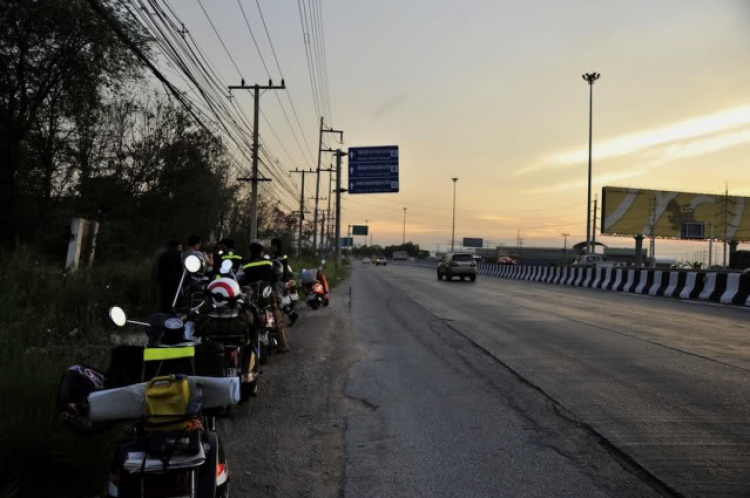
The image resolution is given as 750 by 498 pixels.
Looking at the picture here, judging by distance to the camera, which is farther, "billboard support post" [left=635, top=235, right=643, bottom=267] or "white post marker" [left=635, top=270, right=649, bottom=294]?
"billboard support post" [left=635, top=235, right=643, bottom=267]

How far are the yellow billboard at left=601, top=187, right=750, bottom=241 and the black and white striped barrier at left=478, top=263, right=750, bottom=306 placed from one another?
26.0 metres

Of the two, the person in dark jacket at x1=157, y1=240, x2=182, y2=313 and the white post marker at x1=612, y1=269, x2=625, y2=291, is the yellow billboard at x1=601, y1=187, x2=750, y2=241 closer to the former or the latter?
the white post marker at x1=612, y1=269, x2=625, y2=291

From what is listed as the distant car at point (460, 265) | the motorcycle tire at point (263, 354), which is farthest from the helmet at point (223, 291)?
the distant car at point (460, 265)

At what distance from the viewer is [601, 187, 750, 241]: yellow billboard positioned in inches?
2231

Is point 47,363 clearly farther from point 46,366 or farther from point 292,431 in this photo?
point 292,431

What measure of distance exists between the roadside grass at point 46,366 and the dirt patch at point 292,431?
1.01 meters

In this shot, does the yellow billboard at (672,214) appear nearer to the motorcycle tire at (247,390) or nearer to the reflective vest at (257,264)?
the reflective vest at (257,264)

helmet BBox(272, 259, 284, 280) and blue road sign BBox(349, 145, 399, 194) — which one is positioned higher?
blue road sign BBox(349, 145, 399, 194)

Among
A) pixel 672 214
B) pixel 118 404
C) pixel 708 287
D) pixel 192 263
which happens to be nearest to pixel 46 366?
pixel 192 263

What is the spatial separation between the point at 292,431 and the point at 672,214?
6401 cm

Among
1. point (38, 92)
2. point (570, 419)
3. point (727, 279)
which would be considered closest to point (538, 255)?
point (727, 279)

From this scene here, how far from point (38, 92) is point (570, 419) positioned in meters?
20.3

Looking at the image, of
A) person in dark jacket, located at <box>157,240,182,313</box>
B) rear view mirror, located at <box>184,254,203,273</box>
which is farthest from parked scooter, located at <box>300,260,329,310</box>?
rear view mirror, located at <box>184,254,203,273</box>

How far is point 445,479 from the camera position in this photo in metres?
3.98
